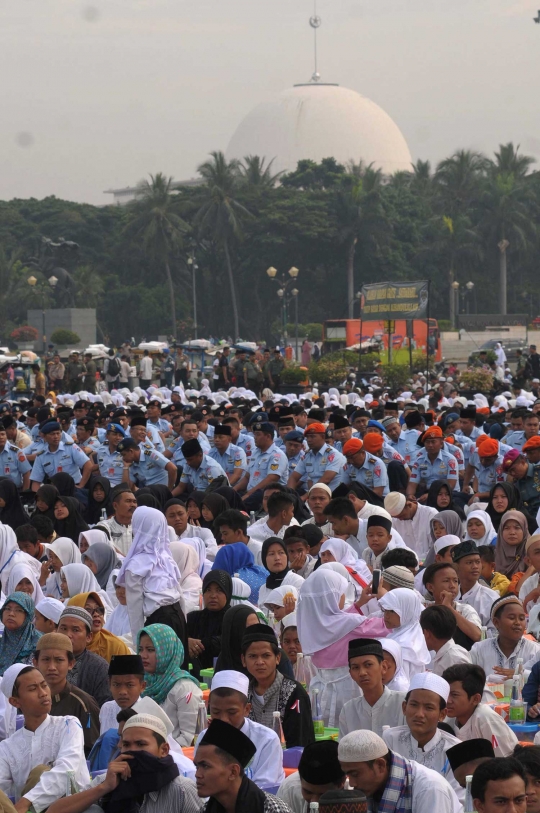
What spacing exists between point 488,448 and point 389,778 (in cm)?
774

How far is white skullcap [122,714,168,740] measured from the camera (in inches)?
187

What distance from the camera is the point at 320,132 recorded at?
11362 centimetres

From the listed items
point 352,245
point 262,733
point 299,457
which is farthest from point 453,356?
point 262,733

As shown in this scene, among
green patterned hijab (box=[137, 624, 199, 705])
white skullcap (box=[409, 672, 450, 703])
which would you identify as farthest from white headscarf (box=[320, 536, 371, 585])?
white skullcap (box=[409, 672, 450, 703])

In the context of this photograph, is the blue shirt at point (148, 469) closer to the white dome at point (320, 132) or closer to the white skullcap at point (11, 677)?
the white skullcap at point (11, 677)

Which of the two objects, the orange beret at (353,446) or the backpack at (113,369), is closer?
the orange beret at (353,446)

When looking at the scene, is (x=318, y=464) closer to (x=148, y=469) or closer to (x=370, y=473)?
(x=370, y=473)

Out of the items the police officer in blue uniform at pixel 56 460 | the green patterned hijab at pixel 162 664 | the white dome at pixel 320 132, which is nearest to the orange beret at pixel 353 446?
the police officer in blue uniform at pixel 56 460

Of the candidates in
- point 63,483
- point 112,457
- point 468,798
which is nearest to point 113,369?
point 112,457

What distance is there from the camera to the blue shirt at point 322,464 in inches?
478

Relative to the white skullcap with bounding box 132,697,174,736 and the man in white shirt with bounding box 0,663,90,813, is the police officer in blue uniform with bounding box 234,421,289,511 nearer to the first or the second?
the man in white shirt with bounding box 0,663,90,813

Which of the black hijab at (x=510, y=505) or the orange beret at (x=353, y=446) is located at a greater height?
the orange beret at (x=353, y=446)

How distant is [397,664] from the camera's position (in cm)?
595

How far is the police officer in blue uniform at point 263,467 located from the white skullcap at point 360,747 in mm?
8075
